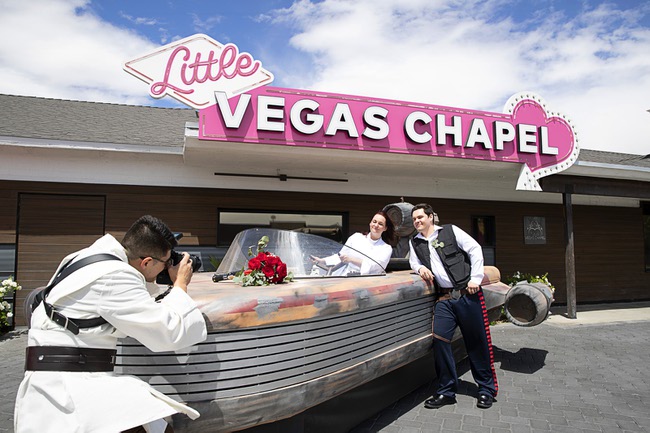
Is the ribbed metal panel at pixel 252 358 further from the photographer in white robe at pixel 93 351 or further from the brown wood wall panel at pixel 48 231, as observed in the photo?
the brown wood wall panel at pixel 48 231

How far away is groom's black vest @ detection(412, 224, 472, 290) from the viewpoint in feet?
12.7

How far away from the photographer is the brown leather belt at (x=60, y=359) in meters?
1.57

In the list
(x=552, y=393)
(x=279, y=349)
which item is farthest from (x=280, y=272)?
(x=552, y=393)

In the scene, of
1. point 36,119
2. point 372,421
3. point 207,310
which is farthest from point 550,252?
point 36,119

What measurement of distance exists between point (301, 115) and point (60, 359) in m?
5.55

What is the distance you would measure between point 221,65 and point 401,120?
3139 mm

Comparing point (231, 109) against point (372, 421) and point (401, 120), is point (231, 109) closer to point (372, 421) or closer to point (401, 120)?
point (401, 120)

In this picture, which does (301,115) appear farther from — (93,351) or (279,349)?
(93,351)

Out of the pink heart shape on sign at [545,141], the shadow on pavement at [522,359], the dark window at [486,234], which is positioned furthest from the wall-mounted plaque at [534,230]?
the shadow on pavement at [522,359]

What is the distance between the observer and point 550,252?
34.8 ft

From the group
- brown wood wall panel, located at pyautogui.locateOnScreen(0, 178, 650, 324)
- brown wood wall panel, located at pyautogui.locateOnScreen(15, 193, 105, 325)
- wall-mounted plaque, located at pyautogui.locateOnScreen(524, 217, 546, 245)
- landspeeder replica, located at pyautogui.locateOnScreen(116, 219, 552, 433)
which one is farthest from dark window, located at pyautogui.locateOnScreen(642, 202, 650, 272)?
brown wood wall panel, located at pyautogui.locateOnScreen(15, 193, 105, 325)

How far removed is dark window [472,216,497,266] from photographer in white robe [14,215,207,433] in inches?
367

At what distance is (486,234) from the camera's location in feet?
33.4

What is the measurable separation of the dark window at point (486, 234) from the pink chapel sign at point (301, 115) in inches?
91.9
